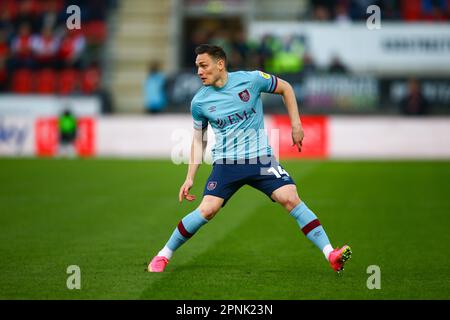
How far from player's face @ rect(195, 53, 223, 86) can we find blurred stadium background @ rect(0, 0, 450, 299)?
1.71 metres

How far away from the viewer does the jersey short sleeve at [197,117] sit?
A: 27.1ft

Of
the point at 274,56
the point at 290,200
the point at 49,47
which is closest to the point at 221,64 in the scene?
the point at 290,200

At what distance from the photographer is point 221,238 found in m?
10.9

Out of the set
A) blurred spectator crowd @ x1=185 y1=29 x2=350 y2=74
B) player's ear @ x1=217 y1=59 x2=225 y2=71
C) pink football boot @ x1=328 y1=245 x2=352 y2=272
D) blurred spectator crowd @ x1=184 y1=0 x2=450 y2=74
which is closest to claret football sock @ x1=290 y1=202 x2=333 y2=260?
pink football boot @ x1=328 y1=245 x2=352 y2=272

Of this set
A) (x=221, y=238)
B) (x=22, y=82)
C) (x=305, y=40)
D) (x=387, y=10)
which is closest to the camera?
(x=221, y=238)

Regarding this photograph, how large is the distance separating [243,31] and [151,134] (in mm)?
7625

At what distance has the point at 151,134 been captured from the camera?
26.0 meters

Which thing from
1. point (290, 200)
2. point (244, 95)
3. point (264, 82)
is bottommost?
point (290, 200)

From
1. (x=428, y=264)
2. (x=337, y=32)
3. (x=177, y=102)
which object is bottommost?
(x=428, y=264)

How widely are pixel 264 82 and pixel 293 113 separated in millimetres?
427

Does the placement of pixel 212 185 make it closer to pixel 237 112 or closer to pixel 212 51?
pixel 237 112

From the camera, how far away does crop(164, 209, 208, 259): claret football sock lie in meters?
8.27
